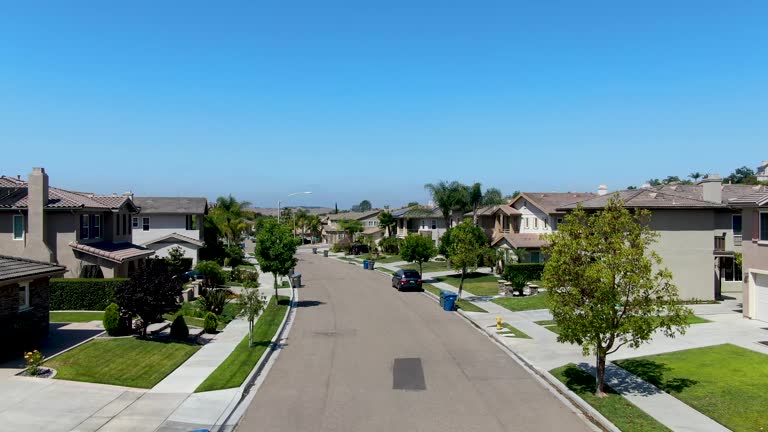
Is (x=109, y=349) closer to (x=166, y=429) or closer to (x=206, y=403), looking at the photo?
(x=206, y=403)

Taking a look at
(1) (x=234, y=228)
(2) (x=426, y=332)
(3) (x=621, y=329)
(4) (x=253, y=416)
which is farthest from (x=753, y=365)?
(1) (x=234, y=228)

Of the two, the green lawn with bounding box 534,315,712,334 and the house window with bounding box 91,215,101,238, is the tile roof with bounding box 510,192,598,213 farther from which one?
the house window with bounding box 91,215,101,238

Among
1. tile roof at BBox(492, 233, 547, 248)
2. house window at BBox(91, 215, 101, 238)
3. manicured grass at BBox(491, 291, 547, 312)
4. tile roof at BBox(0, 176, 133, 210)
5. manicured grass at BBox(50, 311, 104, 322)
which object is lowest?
manicured grass at BBox(491, 291, 547, 312)

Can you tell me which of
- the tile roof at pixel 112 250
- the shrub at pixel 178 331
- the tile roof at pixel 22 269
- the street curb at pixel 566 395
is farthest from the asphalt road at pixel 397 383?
the tile roof at pixel 112 250

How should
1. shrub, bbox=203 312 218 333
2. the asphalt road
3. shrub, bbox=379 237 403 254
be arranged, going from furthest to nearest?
shrub, bbox=379 237 403 254 → shrub, bbox=203 312 218 333 → the asphalt road

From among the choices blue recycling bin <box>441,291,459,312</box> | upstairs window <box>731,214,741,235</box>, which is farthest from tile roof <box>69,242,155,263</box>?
upstairs window <box>731,214,741,235</box>

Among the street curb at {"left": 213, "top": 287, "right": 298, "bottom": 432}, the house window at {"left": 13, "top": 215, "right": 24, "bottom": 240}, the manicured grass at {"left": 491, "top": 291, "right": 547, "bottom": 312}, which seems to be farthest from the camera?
the manicured grass at {"left": 491, "top": 291, "right": 547, "bottom": 312}

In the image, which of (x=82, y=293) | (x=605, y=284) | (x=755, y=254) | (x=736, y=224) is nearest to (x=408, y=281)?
(x=736, y=224)
